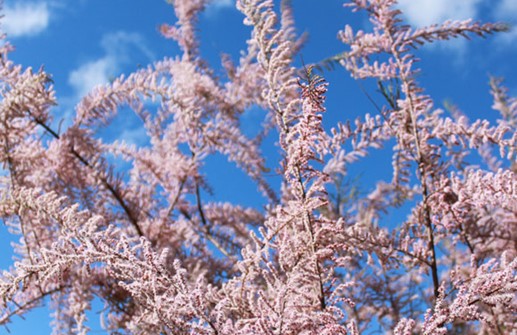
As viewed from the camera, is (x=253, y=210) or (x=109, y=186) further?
(x=253, y=210)

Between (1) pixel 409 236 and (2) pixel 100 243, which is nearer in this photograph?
(2) pixel 100 243

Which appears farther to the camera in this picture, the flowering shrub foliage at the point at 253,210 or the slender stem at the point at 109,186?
the slender stem at the point at 109,186

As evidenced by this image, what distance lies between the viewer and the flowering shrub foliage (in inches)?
49.4

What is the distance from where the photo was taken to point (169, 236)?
10.9 ft

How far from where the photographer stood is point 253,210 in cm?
402

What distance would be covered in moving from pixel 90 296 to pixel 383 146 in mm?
1644

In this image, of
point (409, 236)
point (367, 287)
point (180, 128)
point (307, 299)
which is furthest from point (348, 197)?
point (307, 299)

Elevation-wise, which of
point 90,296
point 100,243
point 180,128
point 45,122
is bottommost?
point 100,243

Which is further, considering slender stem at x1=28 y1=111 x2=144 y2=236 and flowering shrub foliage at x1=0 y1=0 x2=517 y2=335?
slender stem at x1=28 y1=111 x2=144 y2=236

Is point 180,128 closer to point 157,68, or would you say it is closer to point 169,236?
point 157,68

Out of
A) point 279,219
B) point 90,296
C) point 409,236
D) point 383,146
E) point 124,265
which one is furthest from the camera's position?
point 90,296

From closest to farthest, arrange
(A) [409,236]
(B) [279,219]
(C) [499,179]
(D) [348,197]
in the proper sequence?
(B) [279,219] → (C) [499,179] → (A) [409,236] → (D) [348,197]

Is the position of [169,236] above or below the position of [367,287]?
above

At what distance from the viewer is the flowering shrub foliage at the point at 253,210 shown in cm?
125
